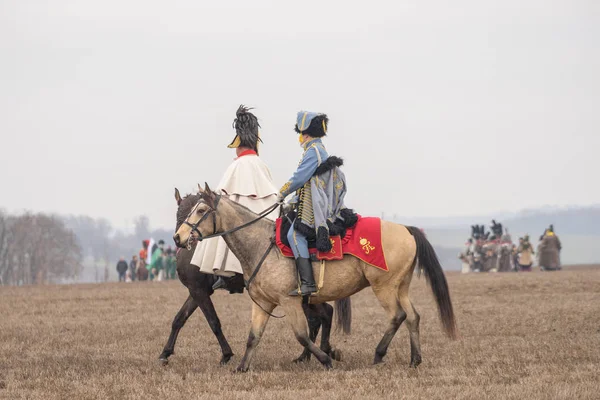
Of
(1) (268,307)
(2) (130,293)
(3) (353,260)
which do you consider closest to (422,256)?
(3) (353,260)

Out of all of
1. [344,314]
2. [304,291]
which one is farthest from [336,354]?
[304,291]

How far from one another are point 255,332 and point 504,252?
40641 millimetres

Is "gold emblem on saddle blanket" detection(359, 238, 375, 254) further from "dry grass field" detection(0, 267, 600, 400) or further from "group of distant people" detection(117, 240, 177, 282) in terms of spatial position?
"group of distant people" detection(117, 240, 177, 282)

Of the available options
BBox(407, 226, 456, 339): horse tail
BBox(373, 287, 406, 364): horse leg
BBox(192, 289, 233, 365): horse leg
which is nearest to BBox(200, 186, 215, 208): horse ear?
BBox(192, 289, 233, 365): horse leg

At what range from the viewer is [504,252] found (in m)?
50.0

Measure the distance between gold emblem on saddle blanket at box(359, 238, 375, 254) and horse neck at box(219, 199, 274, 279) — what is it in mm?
1058

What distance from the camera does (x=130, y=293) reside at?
28641 millimetres

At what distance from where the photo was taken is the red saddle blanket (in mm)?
10797

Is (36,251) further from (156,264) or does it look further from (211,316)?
(211,316)

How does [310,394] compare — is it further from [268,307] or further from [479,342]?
[479,342]

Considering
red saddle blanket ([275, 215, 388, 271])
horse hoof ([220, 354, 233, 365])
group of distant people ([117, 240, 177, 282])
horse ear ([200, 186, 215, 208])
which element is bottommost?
horse hoof ([220, 354, 233, 365])

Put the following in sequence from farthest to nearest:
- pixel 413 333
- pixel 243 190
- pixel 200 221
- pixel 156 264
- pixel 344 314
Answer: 1. pixel 156 264
2. pixel 344 314
3. pixel 243 190
4. pixel 413 333
5. pixel 200 221

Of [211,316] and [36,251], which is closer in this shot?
[211,316]

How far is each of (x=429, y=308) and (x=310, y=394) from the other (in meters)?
12.7
